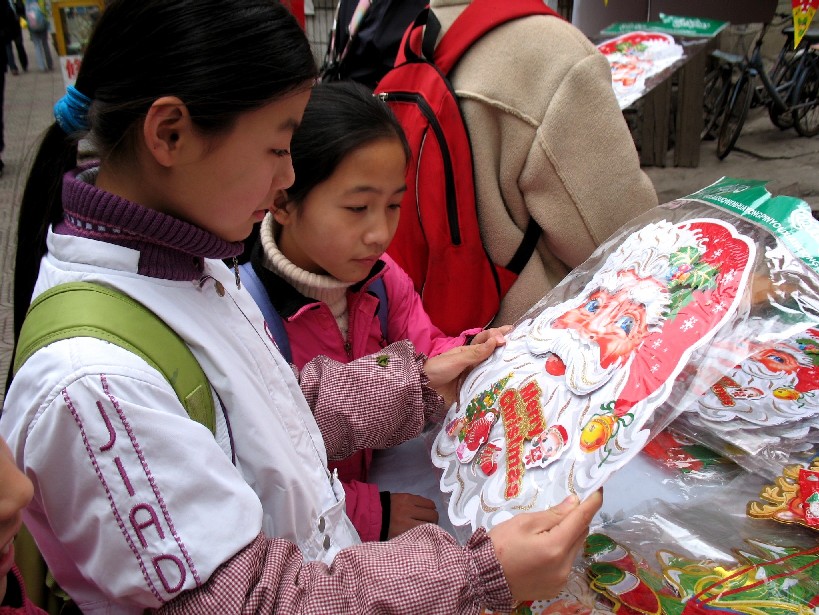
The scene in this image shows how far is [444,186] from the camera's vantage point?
193 cm

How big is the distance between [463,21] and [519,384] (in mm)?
1155

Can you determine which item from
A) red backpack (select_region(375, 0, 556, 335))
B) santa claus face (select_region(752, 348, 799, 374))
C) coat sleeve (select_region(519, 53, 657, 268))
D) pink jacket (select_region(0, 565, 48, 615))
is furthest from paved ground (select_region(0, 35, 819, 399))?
santa claus face (select_region(752, 348, 799, 374))

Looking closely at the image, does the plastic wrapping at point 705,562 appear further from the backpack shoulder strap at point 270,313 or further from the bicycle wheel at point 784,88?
the bicycle wheel at point 784,88

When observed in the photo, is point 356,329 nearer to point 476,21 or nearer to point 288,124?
point 288,124

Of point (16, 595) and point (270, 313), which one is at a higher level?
point (16, 595)

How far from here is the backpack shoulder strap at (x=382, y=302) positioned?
1.67 meters

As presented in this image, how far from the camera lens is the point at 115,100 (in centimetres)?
92

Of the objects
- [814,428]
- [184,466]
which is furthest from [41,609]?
[814,428]

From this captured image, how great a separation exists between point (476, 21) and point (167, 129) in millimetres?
1312

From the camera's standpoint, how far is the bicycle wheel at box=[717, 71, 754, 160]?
20.2 ft

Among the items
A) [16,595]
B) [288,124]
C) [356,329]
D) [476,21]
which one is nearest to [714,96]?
[476,21]

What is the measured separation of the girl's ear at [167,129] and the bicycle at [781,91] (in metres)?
6.11

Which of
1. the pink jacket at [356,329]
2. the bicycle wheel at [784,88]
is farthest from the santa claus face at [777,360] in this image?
the bicycle wheel at [784,88]

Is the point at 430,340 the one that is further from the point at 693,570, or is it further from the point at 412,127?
the point at 693,570
